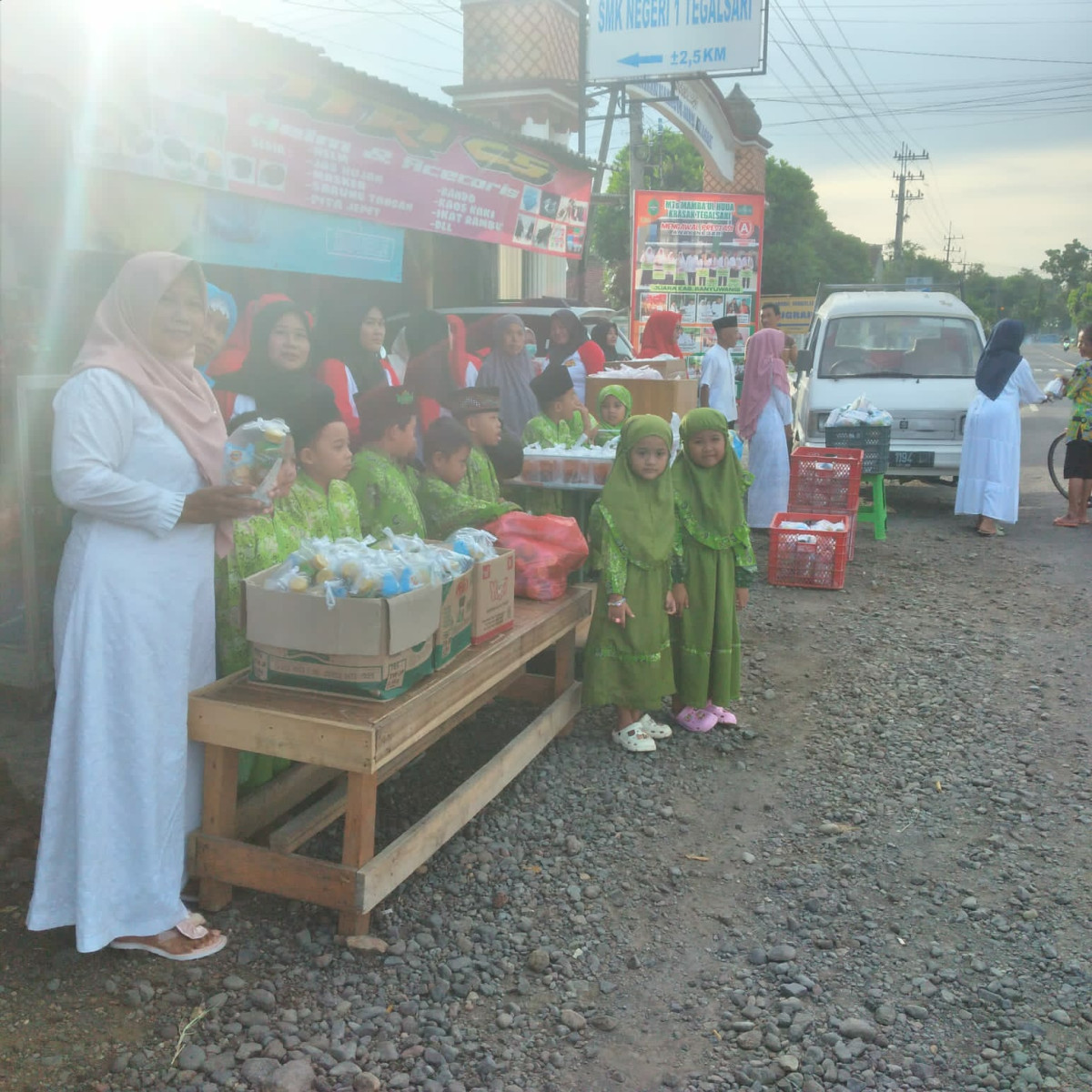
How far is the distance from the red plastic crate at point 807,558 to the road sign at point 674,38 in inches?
319

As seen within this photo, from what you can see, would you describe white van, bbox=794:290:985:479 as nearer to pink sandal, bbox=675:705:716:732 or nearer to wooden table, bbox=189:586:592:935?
pink sandal, bbox=675:705:716:732

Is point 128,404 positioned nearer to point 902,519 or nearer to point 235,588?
point 235,588

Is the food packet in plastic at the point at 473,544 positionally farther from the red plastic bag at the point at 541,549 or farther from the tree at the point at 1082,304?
the tree at the point at 1082,304

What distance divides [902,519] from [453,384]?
5715mm

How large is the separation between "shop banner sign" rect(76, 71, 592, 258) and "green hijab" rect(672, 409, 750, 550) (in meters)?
2.95

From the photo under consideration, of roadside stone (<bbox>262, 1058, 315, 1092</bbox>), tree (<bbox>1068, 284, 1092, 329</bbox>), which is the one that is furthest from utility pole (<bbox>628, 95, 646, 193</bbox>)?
tree (<bbox>1068, 284, 1092, 329</bbox>)

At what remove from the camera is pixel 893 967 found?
3.13m

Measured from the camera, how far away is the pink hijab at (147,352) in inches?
109

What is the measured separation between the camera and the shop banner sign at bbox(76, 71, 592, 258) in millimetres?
5062

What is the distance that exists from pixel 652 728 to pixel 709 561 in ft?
2.68

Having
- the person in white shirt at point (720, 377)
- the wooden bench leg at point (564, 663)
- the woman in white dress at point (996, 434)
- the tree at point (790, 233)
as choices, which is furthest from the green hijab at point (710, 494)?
the tree at point (790, 233)

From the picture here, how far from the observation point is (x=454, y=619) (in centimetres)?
344

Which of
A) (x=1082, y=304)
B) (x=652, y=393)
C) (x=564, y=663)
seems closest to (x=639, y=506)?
(x=564, y=663)

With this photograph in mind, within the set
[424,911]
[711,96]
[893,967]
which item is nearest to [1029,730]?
[893,967]
